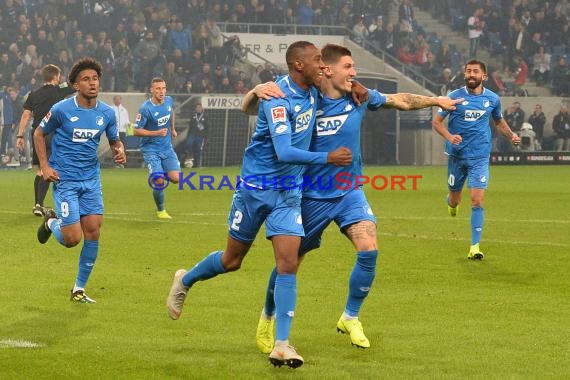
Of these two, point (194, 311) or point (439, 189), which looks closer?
point (194, 311)

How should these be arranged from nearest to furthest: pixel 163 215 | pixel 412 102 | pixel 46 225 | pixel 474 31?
pixel 412 102 → pixel 46 225 → pixel 163 215 → pixel 474 31

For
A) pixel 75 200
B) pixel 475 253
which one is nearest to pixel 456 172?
pixel 475 253

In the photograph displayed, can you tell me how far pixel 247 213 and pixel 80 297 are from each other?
3.17 meters

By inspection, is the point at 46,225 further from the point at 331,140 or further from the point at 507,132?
the point at 507,132

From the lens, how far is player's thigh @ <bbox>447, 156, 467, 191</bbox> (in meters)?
15.3

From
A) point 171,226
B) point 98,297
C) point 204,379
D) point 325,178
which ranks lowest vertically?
point 171,226

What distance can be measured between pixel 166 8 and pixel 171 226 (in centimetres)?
2341

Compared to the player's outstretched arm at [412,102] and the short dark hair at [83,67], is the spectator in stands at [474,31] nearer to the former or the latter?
the short dark hair at [83,67]

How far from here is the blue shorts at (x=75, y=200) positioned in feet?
35.6

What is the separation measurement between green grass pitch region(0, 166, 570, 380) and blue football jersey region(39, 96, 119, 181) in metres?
1.25

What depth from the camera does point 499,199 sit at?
23750 millimetres

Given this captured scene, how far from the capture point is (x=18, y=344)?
8.46 metres

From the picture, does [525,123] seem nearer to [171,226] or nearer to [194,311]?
[171,226]

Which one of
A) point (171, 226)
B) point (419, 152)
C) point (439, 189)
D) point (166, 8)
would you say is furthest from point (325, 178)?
point (166, 8)
